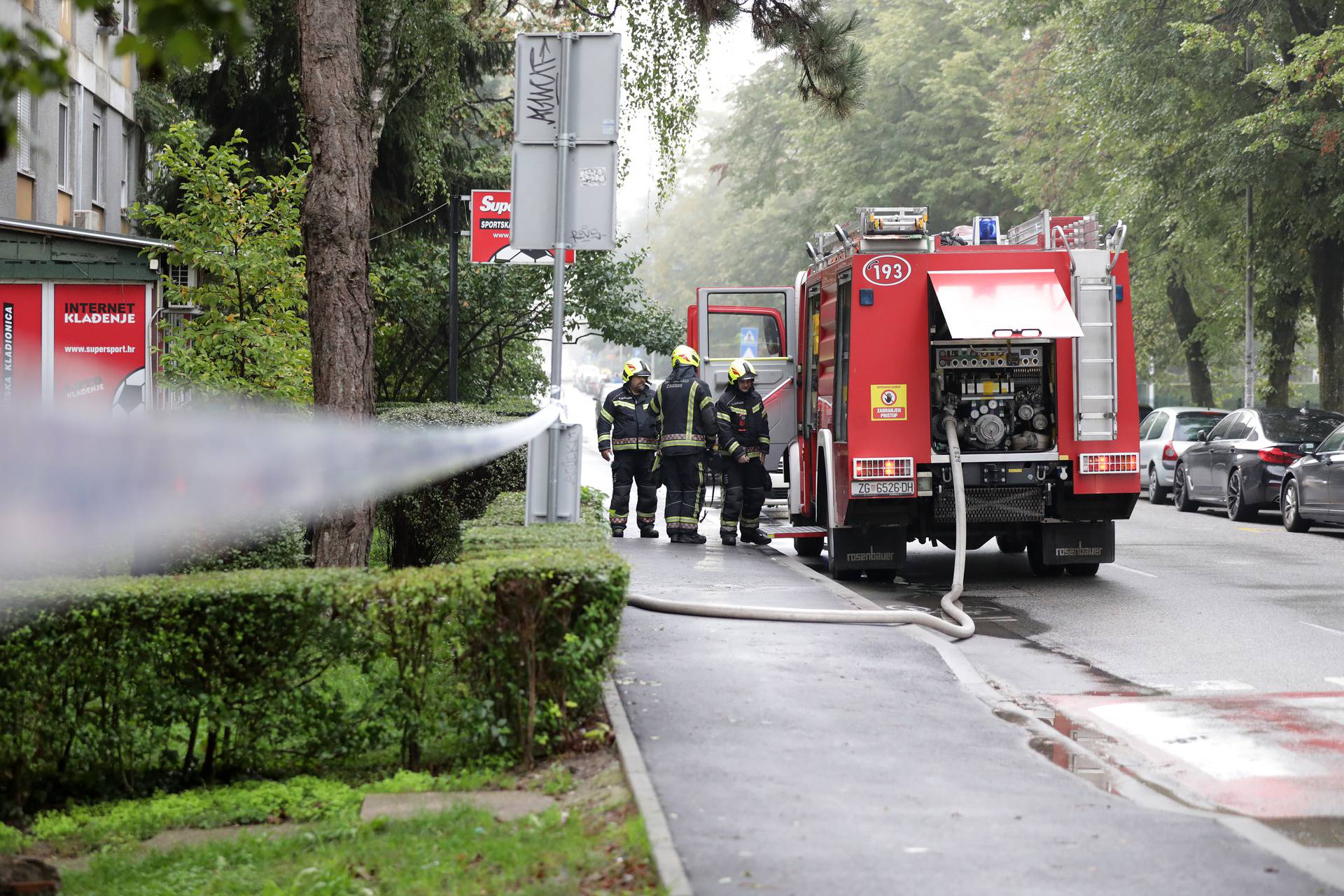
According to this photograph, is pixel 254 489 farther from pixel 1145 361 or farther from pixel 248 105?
pixel 1145 361

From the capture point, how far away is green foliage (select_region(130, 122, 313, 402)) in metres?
13.8

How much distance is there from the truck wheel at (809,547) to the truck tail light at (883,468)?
318 centimetres

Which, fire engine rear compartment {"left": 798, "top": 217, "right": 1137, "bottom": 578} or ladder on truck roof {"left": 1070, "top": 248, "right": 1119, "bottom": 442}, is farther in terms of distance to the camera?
ladder on truck roof {"left": 1070, "top": 248, "right": 1119, "bottom": 442}

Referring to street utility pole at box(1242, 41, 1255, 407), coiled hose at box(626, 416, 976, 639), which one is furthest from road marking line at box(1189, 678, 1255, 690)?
street utility pole at box(1242, 41, 1255, 407)

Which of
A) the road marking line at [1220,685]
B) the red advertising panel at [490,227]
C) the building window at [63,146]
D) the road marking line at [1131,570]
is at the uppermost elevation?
the building window at [63,146]

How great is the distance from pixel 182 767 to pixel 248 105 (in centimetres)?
A: 1375

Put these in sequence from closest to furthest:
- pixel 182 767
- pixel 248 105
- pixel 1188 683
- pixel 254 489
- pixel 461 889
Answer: pixel 461 889, pixel 254 489, pixel 182 767, pixel 1188 683, pixel 248 105

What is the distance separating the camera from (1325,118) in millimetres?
22547

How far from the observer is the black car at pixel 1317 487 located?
18.3m

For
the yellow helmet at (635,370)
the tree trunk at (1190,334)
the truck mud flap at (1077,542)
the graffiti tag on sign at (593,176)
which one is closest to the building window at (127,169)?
the yellow helmet at (635,370)

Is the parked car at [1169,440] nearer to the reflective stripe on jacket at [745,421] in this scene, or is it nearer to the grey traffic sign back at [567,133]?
the reflective stripe on jacket at [745,421]

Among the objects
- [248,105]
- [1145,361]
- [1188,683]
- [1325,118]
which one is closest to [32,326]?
[248,105]

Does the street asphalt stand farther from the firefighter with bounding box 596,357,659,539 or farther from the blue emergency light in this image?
the blue emergency light

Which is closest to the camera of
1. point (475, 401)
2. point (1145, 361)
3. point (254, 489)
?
point (254, 489)
